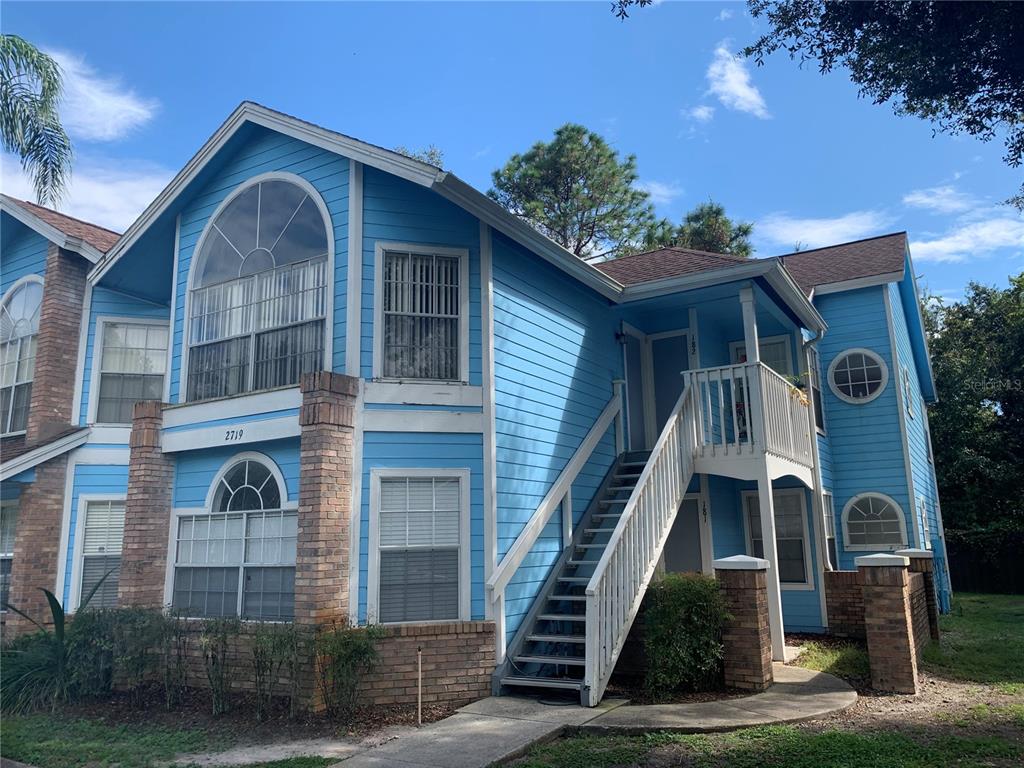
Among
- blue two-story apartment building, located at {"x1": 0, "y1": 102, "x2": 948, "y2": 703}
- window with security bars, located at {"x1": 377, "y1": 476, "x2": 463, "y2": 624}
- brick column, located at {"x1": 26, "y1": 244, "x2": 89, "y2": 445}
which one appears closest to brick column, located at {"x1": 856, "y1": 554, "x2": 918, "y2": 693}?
blue two-story apartment building, located at {"x1": 0, "y1": 102, "x2": 948, "y2": 703}

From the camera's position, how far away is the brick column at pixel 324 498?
24.5ft

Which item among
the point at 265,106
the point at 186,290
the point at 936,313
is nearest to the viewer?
the point at 265,106

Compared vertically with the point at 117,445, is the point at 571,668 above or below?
below

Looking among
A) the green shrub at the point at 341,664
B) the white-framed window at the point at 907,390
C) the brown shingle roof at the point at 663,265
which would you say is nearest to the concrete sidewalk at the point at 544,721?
the green shrub at the point at 341,664

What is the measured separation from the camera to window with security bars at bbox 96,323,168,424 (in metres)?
11.9

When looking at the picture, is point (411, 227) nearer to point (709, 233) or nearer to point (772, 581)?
point (772, 581)

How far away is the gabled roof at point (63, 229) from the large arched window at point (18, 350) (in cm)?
99

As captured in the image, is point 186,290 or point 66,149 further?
point 66,149

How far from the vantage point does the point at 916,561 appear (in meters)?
10.5

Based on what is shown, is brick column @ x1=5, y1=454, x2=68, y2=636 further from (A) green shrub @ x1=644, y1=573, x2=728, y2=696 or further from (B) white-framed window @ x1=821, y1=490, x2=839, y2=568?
(B) white-framed window @ x1=821, y1=490, x2=839, y2=568

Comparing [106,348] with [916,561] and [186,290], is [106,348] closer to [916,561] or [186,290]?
[186,290]

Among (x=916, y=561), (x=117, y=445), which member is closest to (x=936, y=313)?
(x=916, y=561)

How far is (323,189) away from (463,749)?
6.18 m

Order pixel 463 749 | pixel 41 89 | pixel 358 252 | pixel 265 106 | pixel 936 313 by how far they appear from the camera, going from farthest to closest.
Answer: pixel 936 313 → pixel 41 89 → pixel 265 106 → pixel 358 252 → pixel 463 749
